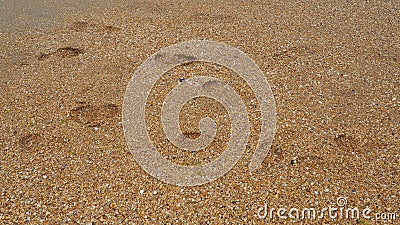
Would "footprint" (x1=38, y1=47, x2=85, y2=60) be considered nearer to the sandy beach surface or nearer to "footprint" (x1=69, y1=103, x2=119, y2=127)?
the sandy beach surface

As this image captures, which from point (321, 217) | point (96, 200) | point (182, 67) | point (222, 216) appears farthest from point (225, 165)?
point (182, 67)

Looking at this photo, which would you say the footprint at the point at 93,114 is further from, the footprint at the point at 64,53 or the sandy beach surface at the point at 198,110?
the footprint at the point at 64,53

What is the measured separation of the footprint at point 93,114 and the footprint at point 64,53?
3.47ft

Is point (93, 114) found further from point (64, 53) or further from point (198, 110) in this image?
point (64, 53)

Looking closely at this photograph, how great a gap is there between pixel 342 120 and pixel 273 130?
26.7 inches

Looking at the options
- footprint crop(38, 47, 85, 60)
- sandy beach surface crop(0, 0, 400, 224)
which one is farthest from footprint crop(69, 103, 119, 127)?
footprint crop(38, 47, 85, 60)

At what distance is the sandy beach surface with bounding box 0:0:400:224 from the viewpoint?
292 centimetres

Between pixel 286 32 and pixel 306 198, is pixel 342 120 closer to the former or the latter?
pixel 306 198

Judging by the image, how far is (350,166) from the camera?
3164 mm

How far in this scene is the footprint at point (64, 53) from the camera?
4.59 m

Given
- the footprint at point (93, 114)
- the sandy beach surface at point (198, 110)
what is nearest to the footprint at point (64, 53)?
the sandy beach surface at point (198, 110)

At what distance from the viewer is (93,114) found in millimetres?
3754

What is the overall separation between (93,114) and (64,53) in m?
1.31

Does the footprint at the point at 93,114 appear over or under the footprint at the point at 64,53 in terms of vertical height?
under
